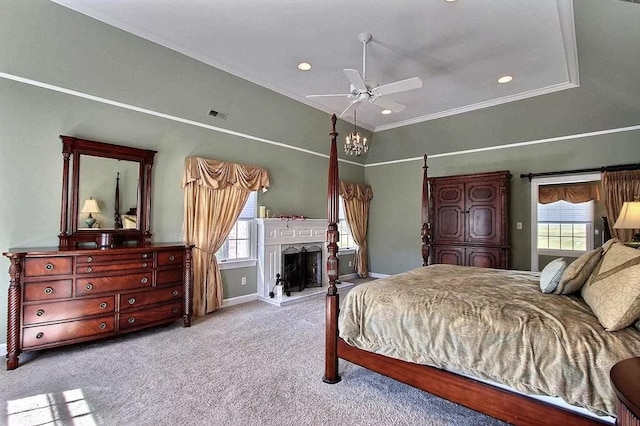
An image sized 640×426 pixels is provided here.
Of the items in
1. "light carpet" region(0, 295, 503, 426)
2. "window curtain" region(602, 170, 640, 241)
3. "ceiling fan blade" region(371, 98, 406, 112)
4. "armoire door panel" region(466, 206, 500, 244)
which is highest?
"ceiling fan blade" region(371, 98, 406, 112)

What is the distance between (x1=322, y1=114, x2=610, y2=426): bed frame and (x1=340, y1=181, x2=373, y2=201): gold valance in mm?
4049

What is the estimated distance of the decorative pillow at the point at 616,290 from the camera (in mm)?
1571

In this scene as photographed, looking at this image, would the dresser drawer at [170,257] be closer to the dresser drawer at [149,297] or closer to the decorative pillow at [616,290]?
the dresser drawer at [149,297]

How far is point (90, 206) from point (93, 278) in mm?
926

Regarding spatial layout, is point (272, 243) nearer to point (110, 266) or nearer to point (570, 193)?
point (110, 266)

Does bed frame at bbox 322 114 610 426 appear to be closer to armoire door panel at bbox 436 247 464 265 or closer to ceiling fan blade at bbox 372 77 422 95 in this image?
ceiling fan blade at bbox 372 77 422 95

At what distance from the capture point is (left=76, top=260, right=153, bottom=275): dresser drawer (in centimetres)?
304

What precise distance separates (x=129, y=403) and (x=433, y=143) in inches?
243

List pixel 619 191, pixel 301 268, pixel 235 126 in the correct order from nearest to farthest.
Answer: pixel 619 191
pixel 235 126
pixel 301 268

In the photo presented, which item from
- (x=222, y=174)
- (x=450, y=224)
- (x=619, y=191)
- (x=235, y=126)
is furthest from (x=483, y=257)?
(x=235, y=126)

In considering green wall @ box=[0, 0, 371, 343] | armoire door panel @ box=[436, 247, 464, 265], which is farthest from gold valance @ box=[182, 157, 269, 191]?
armoire door panel @ box=[436, 247, 464, 265]

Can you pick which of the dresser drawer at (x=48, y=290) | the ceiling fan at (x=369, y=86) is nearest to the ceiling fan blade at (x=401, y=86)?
the ceiling fan at (x=369, y=86)

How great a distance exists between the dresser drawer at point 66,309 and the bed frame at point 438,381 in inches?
92.1

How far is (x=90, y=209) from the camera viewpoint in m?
3.54
